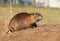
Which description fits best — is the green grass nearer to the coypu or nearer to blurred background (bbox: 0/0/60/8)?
blurred background (bbox: 0/0/60/8)

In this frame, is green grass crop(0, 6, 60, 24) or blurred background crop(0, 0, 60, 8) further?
blurred background crop(0, 0, 60, 8)

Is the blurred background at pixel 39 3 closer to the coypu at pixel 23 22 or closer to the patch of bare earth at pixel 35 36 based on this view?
the coypu at pixel 23 22

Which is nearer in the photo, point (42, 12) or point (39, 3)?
point (42, 12)

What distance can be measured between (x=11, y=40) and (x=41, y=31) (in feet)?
2.09

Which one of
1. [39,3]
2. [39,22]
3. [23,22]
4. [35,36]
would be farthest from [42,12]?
[35,36]

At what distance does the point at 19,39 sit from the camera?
16.1 feet

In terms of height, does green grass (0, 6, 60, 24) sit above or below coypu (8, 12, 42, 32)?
below

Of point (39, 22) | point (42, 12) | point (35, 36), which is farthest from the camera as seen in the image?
point (42, 12)

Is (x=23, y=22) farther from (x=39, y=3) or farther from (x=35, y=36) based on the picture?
(x=39, y=3)

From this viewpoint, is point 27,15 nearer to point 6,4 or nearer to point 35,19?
point 35,19

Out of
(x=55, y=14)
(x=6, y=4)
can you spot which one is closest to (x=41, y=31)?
(x=55, y=14)

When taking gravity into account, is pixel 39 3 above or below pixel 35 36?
below

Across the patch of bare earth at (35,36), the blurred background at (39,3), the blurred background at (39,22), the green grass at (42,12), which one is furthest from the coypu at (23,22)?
the blurred background at (39,3)

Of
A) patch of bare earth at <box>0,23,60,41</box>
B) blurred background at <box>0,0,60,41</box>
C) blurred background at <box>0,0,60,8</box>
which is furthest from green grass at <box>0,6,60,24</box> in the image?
patch of bare earth at <box>0,23,60,41</box>
